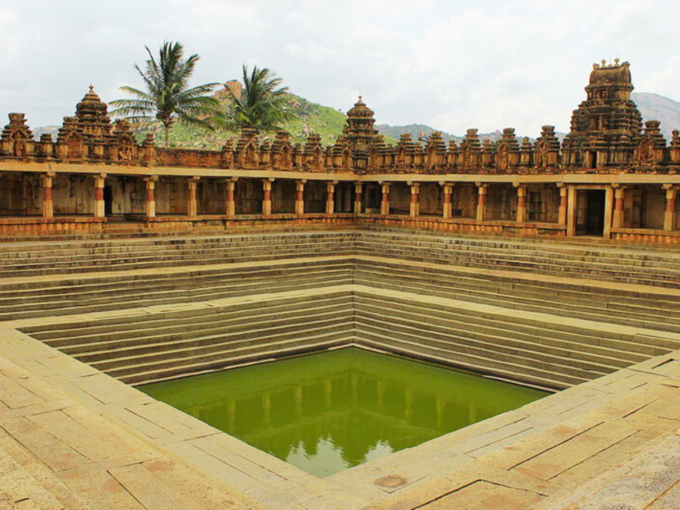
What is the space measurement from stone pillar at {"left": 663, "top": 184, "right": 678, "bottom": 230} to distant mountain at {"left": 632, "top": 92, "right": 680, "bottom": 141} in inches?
4903

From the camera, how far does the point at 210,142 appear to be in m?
Result: 52.1

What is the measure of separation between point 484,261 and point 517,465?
12120 millimetres

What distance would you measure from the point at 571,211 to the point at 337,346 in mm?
9498

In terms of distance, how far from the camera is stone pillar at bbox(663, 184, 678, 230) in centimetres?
1911

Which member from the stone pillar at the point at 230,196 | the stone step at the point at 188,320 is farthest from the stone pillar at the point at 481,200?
the stone pillar at the point at 230,196

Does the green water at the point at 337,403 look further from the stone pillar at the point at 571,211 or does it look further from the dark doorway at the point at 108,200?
the dark doorway at the point at 108,200

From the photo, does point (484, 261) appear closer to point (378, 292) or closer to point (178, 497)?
point (378, 292)

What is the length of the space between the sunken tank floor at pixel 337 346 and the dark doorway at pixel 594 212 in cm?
296

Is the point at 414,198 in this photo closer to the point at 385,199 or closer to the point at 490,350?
the point at 385,199

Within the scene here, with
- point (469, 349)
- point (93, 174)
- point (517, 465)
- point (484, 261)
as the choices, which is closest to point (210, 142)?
point (93, 174)

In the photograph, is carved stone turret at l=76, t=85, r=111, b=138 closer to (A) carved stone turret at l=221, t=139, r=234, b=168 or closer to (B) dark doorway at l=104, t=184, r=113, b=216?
(B) dark doorway at l=104, t=184, r=113, b=216

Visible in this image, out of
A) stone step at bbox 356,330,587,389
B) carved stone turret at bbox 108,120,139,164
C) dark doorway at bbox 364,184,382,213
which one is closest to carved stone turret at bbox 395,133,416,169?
dark doorway at bbox 364,184,382,213

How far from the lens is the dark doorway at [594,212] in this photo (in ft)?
74.0

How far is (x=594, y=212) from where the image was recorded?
22.8 metres
